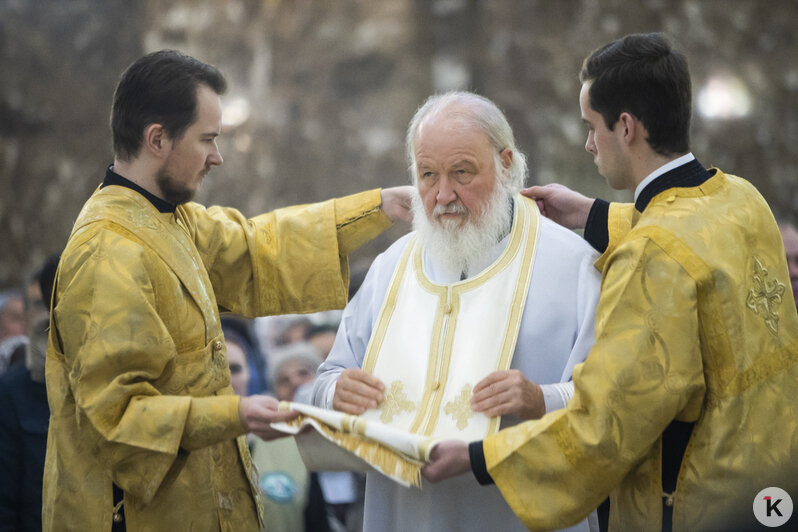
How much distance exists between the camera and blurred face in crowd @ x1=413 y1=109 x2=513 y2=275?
3.20m

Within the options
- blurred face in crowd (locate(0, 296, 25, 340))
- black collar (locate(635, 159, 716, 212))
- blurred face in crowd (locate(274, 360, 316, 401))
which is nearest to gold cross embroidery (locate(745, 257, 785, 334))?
black collar (locate(635, 159, 716, 212))

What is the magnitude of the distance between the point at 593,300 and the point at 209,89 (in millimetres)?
1609

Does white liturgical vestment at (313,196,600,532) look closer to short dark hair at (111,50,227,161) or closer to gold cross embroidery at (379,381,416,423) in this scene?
gold cross embroidery at (379,381,416,423)

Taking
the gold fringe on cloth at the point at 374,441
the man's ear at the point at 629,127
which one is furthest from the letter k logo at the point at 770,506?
the man's ear at the point at 629,127

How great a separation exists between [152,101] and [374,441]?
1454 mm

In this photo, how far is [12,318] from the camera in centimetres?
717

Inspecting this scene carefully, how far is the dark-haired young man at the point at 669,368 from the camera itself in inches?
97.1

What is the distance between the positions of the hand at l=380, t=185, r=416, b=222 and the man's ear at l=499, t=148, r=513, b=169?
53 cm

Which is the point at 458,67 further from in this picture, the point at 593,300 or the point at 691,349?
the point at 691,349

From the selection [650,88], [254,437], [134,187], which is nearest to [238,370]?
[254,437]

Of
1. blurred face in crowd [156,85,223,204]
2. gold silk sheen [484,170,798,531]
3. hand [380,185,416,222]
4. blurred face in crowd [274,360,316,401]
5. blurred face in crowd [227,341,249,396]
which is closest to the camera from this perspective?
gold silk sheen [484,170,798,531]

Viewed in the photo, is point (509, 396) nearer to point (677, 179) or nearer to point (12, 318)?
point (677, 179)

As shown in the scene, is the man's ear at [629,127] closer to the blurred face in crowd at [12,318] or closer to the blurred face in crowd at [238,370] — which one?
the blurred face in crowd at [238,370]

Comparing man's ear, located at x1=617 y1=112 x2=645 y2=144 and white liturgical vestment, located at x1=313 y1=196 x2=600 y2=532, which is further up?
man's ear, located at x1=617 y1=112 x2=645 y2=144
